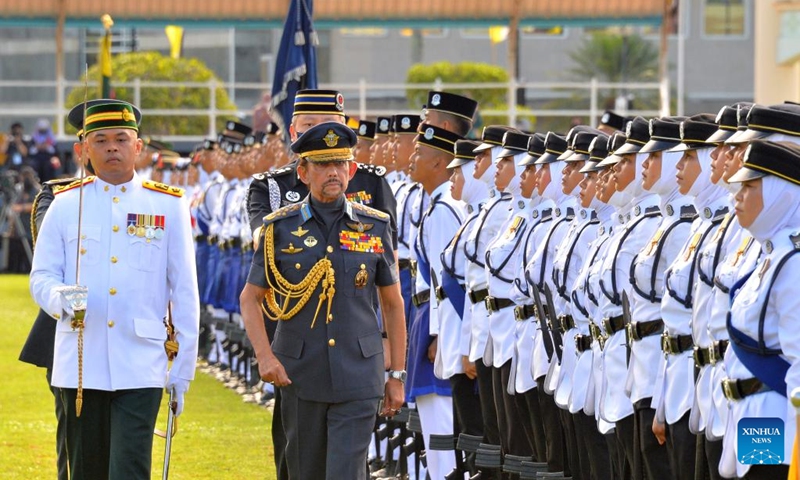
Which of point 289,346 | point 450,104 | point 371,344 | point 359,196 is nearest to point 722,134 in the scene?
point 371,344

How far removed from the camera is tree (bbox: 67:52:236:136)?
34.0 meters

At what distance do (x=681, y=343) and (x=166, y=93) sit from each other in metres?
28.0

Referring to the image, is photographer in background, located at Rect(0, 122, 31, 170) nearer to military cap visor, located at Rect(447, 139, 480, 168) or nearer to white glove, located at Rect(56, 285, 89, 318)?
military cap visor, located at Rect(447, 139, 480, 168)

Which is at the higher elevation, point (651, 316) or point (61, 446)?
point (651, 316)

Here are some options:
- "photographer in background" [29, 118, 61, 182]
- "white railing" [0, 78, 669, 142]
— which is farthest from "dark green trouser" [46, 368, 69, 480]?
"photographer in background" [29, 118, 61, 182]

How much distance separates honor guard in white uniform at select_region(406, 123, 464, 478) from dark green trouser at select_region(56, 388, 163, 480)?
2866 millimetres

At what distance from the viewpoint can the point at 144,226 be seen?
8.16 m

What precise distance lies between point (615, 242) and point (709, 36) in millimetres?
55163

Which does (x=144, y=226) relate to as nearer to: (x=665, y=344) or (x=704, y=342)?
(x=665, y=344)

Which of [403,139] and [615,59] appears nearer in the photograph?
[403,139]

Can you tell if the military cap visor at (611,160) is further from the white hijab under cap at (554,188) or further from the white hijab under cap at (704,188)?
the white hijab under cap at (554,188)

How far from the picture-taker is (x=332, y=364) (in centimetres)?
770

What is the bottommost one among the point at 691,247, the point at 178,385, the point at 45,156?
the point at 178,385

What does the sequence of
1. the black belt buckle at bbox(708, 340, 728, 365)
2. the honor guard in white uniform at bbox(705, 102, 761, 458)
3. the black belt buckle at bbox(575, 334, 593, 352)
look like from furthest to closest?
→ the black belt buckle at bbox(575, 334, 593, 352) → the black belt buckle at bbox(708, 340, 728, 365) → the honor guard in white uniform at bbox(705, 102, 761, 458)
